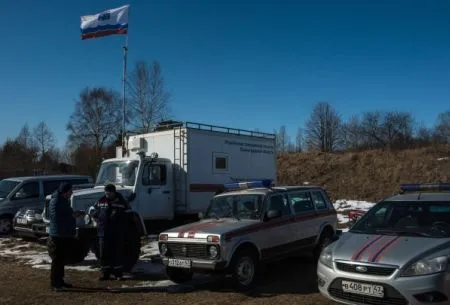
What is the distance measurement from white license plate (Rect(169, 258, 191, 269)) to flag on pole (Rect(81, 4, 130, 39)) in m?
15.4

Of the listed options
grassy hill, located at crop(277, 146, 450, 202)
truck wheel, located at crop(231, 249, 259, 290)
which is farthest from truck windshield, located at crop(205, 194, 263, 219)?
grassy hill, located at crop(277, 146, 450, 202)

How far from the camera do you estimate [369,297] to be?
584 centimetres

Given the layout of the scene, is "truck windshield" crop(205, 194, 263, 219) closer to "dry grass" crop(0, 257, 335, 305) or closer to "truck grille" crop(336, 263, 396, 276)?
"dry grass" crop(0, 257, 335, 305)

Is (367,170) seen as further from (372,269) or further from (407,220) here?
(372,269)

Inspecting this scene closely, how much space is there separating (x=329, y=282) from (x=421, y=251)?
1198 millimetres

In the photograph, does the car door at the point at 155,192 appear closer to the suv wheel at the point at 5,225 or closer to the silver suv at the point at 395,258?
the suv wheel at the point at 5,225

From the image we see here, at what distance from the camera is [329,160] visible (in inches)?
1319

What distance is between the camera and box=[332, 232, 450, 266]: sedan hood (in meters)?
5.89

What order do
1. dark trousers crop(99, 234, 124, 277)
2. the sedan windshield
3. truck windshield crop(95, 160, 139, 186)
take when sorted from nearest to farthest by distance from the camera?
the sedan windshield, dark trousers crop(99, 234, 124, 277), truck windshield crop(95, 160, 139, 186)

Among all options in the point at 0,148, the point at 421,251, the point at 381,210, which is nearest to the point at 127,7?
the point at 381,210

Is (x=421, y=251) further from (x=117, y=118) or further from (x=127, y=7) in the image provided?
(x=117, y=118)

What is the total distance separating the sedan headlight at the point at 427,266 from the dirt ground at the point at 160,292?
1.92 m

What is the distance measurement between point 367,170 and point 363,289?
84.6ft

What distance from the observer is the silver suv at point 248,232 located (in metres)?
8.20
